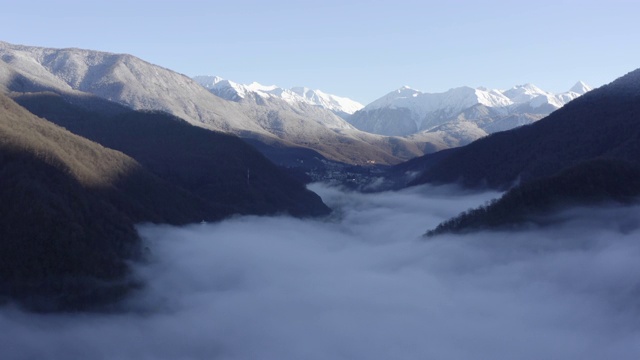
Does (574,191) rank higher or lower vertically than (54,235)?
lower

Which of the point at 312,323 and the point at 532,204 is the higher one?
the point at 532,204

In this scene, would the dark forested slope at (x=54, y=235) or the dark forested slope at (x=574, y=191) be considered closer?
the dark forested slope at (x=54, y=235)

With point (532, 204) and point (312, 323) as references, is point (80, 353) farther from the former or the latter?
point (532, 204)

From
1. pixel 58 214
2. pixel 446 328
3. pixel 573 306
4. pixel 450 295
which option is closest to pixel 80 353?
pixel 58 214

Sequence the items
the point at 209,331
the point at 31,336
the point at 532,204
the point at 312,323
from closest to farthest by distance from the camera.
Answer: the point at 31,336
the point at 209,331
the point at 312,323
the point at 532,204

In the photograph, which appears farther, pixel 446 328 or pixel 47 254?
pixel 446 328

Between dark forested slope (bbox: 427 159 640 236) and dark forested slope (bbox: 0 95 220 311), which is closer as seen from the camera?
dark forested slope (bbox: 0 95 220 311)

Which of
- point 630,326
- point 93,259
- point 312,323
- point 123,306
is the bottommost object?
point 630,326

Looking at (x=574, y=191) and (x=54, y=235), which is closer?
(x=54, y=235)

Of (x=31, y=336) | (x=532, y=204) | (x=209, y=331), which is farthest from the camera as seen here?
(x=532, y=204)
